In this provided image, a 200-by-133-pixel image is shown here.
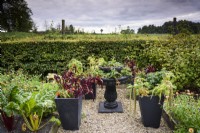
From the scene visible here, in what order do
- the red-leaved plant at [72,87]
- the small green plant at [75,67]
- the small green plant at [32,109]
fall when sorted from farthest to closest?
the small green plant at [75,67] → the red-leaved plant at [72,87] → the small green plant at [32,109]

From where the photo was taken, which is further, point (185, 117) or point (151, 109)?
point (151, 109)

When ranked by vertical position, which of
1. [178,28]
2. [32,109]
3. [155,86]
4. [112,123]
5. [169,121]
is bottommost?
[112,123]

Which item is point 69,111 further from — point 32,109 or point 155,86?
point 155,86

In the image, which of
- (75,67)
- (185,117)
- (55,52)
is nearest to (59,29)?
(55,52)

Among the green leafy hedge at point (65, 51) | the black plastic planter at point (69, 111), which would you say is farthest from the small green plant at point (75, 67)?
the green leafy hedge at point (65, 51)

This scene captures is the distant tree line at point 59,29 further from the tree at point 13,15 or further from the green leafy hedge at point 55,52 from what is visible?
the tree at point 13,15

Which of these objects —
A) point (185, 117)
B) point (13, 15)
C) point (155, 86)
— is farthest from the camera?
point (13, 15)

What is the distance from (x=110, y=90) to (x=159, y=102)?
5.17 feet

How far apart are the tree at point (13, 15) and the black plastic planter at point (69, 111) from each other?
2019 centimetres

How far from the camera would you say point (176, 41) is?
889 cm

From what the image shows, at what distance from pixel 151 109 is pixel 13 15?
2138 centimetres

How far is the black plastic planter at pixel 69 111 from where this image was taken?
15.4ft

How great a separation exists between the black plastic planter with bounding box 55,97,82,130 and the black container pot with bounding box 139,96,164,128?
4.06 feet

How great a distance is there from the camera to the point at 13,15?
23.6 meters
